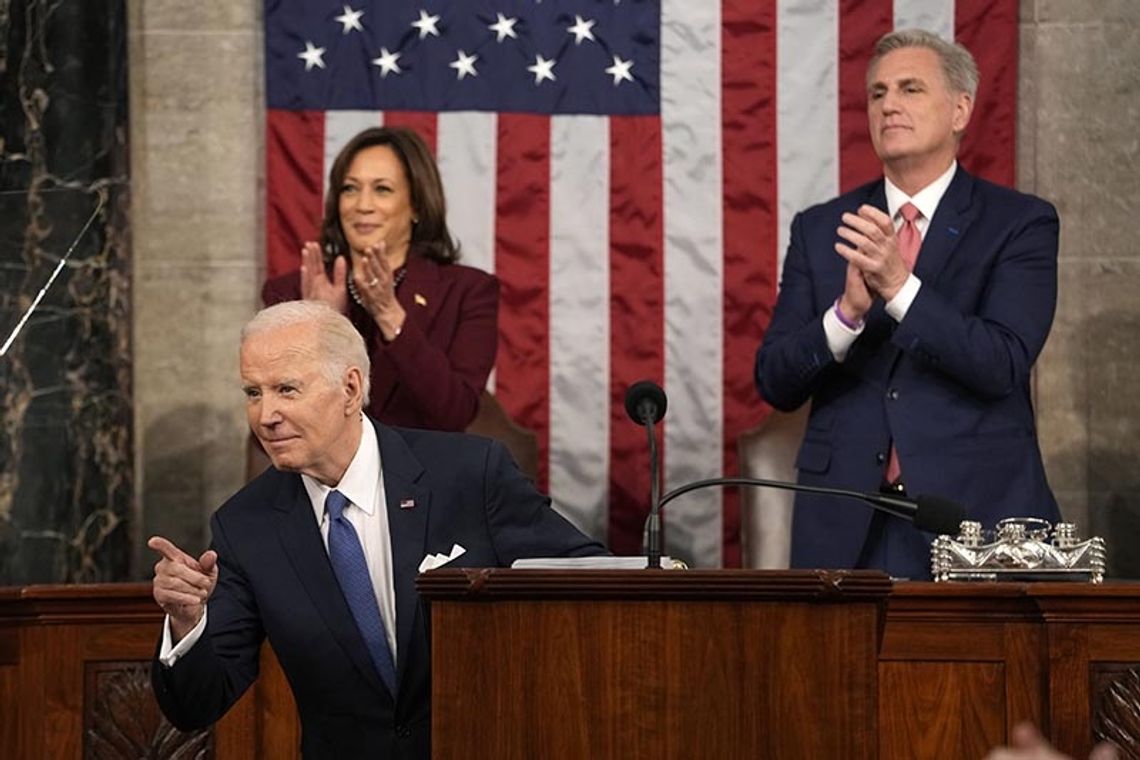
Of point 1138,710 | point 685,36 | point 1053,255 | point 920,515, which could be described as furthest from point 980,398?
point 685,36

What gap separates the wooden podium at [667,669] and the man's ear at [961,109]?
95.2 inches

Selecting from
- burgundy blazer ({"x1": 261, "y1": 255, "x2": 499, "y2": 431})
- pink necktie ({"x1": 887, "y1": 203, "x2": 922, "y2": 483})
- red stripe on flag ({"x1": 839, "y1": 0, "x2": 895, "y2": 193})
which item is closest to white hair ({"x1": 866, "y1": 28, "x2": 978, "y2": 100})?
pink necktie ({"x1": 887, "y1": 203, "x2": 922, "y2": 483})

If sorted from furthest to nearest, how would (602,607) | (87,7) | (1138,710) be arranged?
(87,7) → (1138,710) → (602,607)

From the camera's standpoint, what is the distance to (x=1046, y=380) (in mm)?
7223

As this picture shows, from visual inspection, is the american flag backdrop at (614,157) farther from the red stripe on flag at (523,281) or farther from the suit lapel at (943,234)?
the suit lapel at (943,234)

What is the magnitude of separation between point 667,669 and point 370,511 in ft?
3.58

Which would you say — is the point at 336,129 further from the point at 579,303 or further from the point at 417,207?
the point at 417,207

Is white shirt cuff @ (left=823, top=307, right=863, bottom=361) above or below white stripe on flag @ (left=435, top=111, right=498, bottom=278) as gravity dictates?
below

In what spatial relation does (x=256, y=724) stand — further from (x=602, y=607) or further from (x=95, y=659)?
(x=602, y=607)

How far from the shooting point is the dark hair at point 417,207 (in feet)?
19.5

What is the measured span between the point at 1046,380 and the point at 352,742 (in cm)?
382

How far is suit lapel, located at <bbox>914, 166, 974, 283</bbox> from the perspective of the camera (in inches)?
209

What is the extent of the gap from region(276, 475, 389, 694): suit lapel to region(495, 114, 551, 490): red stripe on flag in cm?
297

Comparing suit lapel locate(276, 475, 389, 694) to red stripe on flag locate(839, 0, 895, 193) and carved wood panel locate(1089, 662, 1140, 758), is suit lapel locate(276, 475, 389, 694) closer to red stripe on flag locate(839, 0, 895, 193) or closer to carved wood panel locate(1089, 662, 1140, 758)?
carved wood panel locate(1089, 662, 1140, 758)
